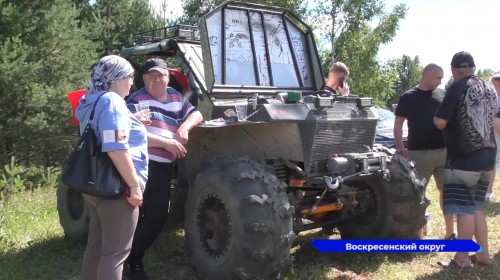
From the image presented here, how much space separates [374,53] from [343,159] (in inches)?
686

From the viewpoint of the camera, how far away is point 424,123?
519 centimetres

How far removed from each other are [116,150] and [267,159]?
5.59ft

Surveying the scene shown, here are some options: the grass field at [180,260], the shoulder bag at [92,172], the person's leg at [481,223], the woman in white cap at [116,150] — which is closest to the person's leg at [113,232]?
the woman in white cap at [116,150]

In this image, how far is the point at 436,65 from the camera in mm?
5145

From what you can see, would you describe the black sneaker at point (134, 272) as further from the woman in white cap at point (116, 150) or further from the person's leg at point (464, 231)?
the person's leg at point (464, 231)

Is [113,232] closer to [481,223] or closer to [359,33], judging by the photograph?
[481,223]

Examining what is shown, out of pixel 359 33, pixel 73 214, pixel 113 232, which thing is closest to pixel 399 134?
pixel 113 232

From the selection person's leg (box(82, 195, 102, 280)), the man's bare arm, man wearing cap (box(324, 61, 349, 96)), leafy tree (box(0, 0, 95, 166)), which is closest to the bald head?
the man's bare arm

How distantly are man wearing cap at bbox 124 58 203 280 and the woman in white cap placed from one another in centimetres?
81

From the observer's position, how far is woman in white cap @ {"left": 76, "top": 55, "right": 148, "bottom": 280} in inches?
113

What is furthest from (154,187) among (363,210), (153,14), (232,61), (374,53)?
(374,53)

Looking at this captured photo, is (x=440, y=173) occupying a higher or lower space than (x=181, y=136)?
lower

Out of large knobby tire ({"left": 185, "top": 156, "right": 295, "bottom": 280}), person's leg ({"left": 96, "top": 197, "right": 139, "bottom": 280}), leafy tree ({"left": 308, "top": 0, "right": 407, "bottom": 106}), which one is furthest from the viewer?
leafy tree ({"left": 308, "top": 0, "right": 407, "bottom": 106})

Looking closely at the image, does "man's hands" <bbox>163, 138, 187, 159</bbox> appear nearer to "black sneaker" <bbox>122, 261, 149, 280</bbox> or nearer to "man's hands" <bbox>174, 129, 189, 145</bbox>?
"man's hands" <bbox>174, 129, 189, 145</bbox>
